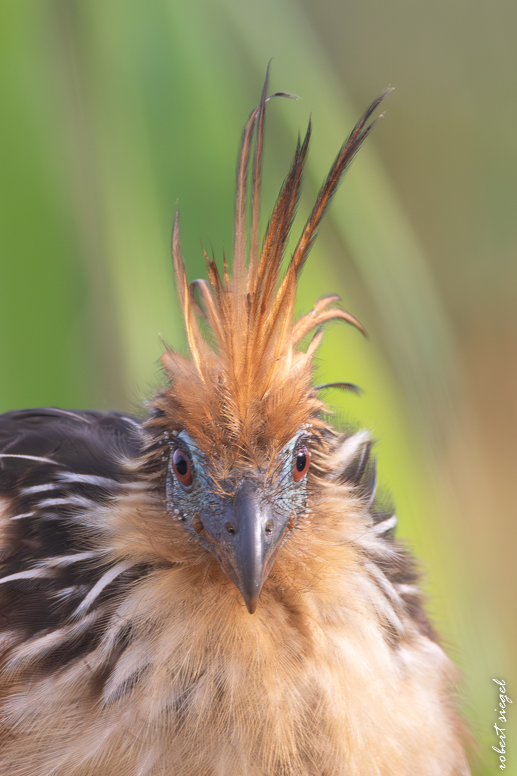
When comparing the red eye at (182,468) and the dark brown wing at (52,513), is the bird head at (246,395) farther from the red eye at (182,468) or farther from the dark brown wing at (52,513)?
the dark brown wing at (52,513)

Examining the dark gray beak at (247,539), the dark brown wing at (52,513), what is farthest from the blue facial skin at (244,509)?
the dark brown wing at (52,513)

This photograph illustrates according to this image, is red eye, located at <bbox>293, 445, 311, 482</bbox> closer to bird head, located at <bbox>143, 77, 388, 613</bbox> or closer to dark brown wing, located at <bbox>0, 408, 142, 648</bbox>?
bird head, located at <bbox>143, 77, 388, 613</bbox>

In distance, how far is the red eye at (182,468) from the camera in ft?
2.56

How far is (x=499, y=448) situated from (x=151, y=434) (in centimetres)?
174

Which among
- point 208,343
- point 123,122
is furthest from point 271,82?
point 208,343

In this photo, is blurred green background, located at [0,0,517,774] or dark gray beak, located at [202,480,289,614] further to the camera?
blurred green background, located at [0,0,517,774]

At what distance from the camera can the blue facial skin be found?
0.69 m

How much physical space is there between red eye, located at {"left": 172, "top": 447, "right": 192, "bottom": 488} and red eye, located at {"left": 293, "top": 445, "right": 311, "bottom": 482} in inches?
4.7

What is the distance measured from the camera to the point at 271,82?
0.87 meters

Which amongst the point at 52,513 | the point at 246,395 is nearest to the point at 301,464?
the point at 246,395

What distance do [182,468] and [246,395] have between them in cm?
11

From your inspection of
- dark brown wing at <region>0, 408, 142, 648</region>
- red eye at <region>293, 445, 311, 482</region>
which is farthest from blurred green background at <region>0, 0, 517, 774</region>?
red eye at <region>293, 445, 311, 482</region>

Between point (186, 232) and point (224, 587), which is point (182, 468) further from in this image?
point (186, 232)

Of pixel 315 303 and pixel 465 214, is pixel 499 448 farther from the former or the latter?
pixel 315 303
